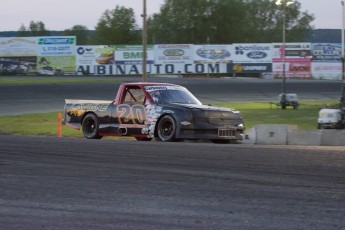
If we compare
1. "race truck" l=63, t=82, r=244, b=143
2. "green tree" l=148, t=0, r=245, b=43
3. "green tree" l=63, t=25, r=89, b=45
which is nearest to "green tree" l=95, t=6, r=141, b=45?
"green tree" l=148, t=0, r=245, b=43

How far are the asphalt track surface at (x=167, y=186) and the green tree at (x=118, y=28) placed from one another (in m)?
83.5

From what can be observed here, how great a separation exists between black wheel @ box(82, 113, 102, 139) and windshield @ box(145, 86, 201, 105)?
5.62ft

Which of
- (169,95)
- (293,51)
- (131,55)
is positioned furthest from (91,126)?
(131,55)

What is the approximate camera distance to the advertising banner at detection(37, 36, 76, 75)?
66.5 metres

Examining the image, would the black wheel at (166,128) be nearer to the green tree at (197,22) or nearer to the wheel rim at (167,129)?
the wheel rim at (167,129)

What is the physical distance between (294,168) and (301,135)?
230 inches

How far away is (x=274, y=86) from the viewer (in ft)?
164

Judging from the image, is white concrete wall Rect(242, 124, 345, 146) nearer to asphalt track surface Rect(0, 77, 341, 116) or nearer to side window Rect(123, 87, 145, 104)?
side window Rect(123, 87, 145, 104)

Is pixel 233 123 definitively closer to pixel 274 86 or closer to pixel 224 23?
pixel 274 86

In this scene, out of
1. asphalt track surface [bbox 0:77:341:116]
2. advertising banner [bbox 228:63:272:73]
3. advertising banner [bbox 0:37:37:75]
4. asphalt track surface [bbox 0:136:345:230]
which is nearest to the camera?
asphalt track surface [bbox 0:136:345:230]

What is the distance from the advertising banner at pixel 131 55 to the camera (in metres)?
65.4

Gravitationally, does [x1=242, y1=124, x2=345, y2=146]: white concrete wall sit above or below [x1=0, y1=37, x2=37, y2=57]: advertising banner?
below

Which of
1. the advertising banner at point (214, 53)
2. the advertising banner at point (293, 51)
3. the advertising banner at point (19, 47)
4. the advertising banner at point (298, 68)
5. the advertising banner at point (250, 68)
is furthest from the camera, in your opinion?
the advertising banner at point (19, 47)

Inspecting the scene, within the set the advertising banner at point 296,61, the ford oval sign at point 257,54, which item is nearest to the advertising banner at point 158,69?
the ford oval sign at point 257,54
